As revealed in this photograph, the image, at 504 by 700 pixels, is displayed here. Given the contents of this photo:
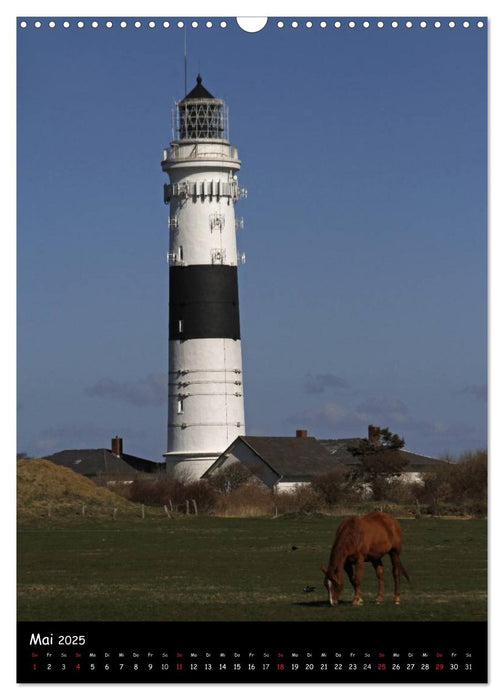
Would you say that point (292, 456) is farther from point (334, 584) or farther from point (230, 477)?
point (334, 584)

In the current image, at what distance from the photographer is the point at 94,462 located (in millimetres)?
98000

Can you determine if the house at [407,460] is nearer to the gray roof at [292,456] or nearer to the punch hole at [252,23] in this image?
the gray roof at [292,456]

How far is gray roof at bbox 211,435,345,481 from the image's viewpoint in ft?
242

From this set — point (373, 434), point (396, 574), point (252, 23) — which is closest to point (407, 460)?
point (373, 434)

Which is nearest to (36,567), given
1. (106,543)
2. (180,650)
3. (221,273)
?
(106,543)

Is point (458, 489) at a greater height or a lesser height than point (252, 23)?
lesser

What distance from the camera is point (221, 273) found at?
221 ft

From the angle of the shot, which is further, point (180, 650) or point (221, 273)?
point (221, 273)

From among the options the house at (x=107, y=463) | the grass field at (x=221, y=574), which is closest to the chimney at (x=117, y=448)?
the house at (x=107, y=463)

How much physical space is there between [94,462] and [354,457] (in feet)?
70.2

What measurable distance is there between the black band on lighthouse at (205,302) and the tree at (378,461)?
9.93m

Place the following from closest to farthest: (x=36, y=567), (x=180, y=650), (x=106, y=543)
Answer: (x=180, y=650) < (x=36, y=567) < (x=106, y=543)
